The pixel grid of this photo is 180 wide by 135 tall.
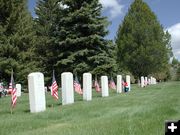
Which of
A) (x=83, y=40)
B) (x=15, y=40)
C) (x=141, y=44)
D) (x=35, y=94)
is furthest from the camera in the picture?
(x=141, y=44)

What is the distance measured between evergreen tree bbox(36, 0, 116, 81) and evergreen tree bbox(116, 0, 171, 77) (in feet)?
66.5

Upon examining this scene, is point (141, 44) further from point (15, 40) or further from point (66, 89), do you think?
point (66, 89)

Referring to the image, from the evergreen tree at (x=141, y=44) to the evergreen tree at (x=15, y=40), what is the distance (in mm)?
21097

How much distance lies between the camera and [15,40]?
4369 cm

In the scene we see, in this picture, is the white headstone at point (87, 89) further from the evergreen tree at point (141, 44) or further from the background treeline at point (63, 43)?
the evergreen tree at point (141, 44)

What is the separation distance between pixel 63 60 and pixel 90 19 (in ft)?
16.4

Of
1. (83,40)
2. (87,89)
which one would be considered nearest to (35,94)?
(87,89)

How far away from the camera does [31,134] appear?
8469 millimetres

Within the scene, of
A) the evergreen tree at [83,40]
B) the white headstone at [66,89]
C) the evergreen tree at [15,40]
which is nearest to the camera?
the white headstone at [66,89]

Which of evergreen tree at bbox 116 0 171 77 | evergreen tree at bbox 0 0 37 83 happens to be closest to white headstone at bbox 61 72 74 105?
evergreen tree at bbox 0 0 37 83

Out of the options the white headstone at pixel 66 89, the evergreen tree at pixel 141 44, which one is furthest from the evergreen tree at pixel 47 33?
the white headstone at pixel 66 89

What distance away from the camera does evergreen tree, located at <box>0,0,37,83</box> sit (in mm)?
42875

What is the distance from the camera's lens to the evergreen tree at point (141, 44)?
62531mm

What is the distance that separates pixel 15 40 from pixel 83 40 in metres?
7.91
